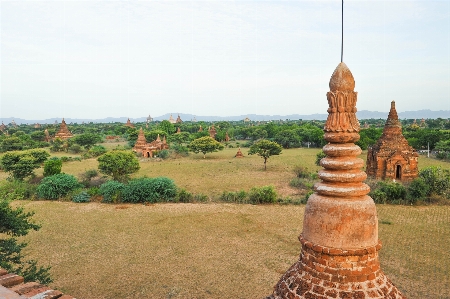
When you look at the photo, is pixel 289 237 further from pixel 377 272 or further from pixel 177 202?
pixel 377 272

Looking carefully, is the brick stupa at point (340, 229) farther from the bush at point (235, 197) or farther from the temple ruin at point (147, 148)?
the temple ruin at point (147, 148)

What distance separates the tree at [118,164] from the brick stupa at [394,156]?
56.6 feet

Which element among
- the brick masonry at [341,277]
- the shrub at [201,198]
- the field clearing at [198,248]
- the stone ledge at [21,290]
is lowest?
the field clearing at [198,248]

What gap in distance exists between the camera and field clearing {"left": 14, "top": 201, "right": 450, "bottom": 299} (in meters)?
10.3

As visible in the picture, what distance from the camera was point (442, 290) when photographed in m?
9.72

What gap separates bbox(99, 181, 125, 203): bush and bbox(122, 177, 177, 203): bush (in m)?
0.36

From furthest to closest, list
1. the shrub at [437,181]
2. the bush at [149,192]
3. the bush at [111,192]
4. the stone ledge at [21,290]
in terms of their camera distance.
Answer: the bush at [111,192] < the bush at [149,192] < the shrub at [437,181] < the stone ledge at [21,290]

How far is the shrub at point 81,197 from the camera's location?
799 inches

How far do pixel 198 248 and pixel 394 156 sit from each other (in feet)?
48.6

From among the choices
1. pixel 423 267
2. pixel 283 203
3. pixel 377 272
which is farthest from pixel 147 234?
pixel 377 272

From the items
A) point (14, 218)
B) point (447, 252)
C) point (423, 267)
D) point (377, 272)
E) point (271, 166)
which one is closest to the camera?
point (377, 272)

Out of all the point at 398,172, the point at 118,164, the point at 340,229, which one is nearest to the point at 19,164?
the point at 118,164

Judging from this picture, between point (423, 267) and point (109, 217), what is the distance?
46.1 feet

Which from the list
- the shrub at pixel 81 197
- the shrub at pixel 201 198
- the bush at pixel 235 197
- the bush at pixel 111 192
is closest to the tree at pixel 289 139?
the bush at pixel 235 197
